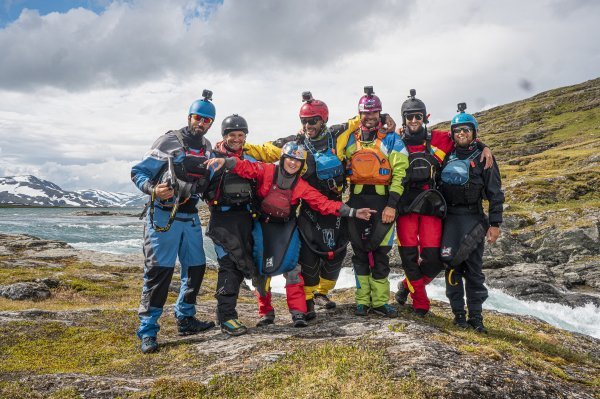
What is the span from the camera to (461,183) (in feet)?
28.5

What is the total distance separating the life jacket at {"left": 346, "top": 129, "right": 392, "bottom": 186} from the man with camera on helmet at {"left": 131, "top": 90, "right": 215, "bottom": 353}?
3190 millimetres

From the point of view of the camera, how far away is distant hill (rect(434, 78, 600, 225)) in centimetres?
4394

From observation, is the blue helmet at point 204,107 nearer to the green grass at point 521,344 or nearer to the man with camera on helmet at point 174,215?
the man with camera on helmet at point 174,215

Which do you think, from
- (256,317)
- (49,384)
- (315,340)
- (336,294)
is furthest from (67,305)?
(315,340)

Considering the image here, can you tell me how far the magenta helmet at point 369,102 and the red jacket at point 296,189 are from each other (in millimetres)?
2157

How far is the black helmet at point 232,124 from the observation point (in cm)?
849

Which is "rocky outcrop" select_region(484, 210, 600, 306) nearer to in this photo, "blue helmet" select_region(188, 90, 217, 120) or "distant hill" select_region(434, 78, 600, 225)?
"distant hill" select_region(434, 78, 600, 225)

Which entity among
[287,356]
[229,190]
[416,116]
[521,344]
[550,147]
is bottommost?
[521,344]

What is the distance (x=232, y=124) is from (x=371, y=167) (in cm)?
311

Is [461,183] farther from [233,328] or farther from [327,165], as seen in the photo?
[233,328]

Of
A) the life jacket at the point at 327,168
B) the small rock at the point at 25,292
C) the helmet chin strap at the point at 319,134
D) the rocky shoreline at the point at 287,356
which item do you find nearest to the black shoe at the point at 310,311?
the rocky shoreline at the point at 287,356

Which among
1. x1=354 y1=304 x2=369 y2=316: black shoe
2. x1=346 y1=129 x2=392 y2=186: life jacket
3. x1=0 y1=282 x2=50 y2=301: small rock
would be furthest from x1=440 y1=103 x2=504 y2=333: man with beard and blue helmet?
x1=0 y1=282 x2=50 y2=301: small rock

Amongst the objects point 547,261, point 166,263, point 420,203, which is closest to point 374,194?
point 420,203

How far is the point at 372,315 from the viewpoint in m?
8.49
